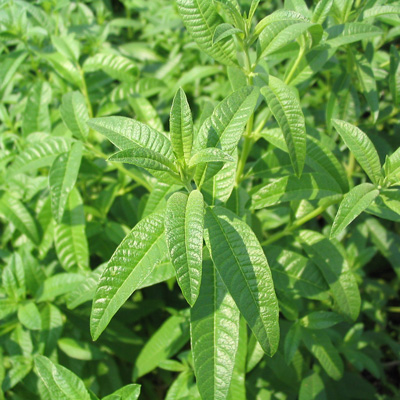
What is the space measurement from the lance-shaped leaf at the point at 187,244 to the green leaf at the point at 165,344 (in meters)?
0.87

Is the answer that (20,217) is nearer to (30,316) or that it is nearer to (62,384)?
(30,316)

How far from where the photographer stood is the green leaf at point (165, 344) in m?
1.75

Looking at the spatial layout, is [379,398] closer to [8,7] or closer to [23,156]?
[23,156]

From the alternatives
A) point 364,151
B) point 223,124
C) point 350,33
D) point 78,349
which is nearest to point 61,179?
point 223,124

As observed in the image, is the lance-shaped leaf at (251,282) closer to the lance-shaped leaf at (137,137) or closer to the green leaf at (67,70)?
the lance-shaped leaf at (137,137)

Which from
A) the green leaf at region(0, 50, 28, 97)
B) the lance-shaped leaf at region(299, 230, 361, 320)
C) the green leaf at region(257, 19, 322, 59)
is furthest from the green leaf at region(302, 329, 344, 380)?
the green leaf at region(0, 50, 28, 97)

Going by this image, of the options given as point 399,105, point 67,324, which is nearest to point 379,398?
point 399,105

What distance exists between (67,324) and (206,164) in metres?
1.32

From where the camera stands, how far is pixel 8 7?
210cm

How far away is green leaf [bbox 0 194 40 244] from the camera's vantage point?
1792 mm

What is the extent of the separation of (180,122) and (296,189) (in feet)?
1.53

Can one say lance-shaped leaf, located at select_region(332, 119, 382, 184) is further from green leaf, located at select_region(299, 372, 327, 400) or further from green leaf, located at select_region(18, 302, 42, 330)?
green leaf, located at select_region(18, 302, 42, 330)

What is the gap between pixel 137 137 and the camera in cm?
112

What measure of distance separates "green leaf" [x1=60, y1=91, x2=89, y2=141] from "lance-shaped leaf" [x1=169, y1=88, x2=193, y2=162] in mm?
647
